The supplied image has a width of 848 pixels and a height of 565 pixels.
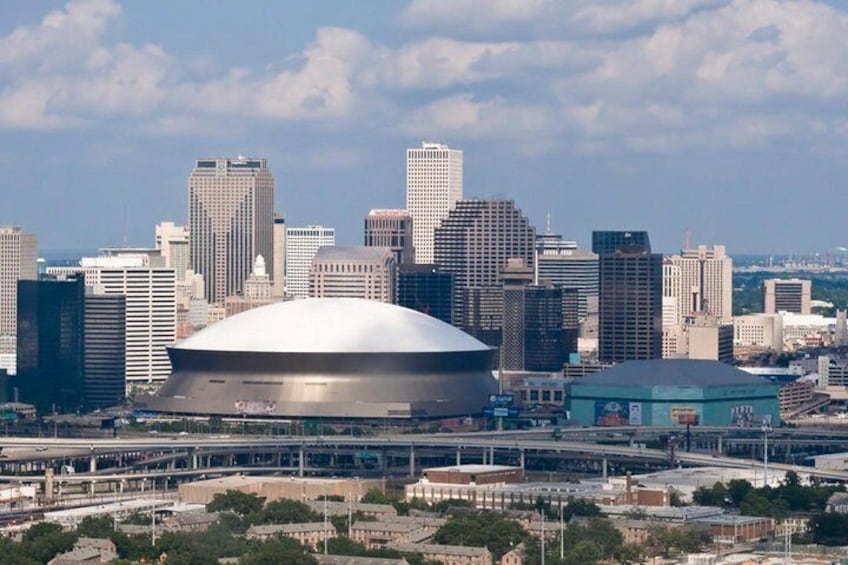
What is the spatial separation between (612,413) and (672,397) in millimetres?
3250

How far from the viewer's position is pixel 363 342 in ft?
507

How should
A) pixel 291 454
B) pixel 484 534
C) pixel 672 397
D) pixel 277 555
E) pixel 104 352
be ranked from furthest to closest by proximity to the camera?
pixel 104 352
pixel 672 397
pixel 291 454
pixel 484 534
pixel 277 555

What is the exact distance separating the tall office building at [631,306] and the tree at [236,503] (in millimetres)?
90429

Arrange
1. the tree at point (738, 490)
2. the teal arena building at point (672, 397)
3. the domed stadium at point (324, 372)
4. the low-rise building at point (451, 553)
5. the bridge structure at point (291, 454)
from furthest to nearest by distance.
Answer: the teal arena building at point (672, 397), the domed stadium at point (324, 372), the bridge structure at point (291, 454), the tree at point (738, 490), the low-rise building at point (451, 553)

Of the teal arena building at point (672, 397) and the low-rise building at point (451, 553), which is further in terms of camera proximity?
the teal arena building at point (672, 397)

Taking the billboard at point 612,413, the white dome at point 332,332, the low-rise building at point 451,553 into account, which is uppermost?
the white dome at point 332,332

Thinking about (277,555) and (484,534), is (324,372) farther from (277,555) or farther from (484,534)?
(277,555)

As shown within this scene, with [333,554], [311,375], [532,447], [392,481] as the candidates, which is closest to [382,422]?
→ [311,375]

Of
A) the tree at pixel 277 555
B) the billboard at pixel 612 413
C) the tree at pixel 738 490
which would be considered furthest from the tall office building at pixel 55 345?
the tree at pixel 277 555

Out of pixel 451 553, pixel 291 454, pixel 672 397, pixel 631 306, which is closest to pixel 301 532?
pixel 451 553

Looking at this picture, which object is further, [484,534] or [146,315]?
[146,315]

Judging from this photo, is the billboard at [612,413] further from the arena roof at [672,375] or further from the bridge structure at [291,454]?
the bridge structure at [291,454]

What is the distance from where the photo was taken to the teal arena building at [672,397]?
517ft

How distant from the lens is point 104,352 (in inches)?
6924
